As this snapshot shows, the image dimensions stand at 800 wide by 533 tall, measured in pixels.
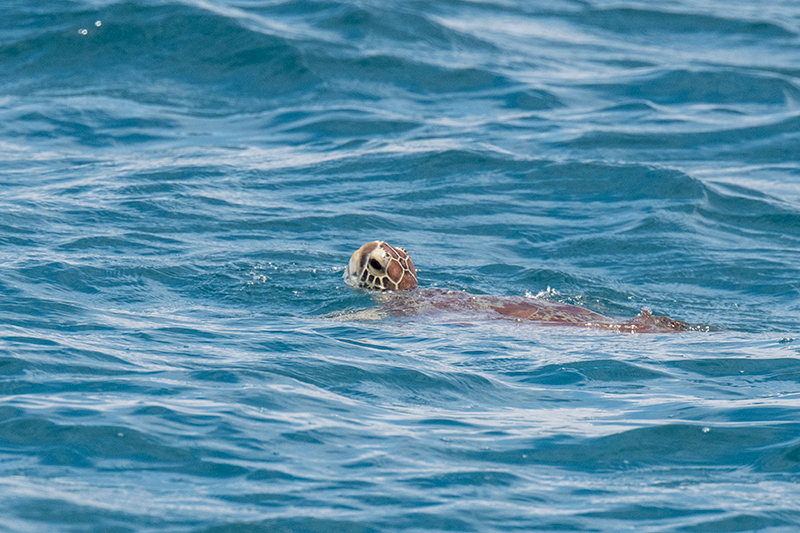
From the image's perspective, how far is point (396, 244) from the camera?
9664 mm

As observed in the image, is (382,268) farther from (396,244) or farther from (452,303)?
(396,244)

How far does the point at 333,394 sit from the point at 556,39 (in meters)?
13.9

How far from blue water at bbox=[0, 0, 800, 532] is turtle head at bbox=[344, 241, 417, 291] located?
1.01 feet

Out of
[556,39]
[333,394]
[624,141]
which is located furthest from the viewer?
[556,39]

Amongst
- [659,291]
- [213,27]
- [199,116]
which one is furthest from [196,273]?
[213,27]

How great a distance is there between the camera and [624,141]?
1273cm

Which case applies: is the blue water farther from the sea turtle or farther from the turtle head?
the turtle head

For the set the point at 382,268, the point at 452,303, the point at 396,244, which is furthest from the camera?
the point at 396,244

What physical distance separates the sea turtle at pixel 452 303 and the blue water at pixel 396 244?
0.16 metres

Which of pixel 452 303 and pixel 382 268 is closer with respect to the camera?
pixel 452 303

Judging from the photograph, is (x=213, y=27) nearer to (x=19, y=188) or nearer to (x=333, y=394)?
(x=19, y=188)

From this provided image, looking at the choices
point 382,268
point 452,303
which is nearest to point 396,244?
point 382,268

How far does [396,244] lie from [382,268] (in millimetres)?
1918

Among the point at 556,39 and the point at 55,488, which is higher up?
the point at 556,39
